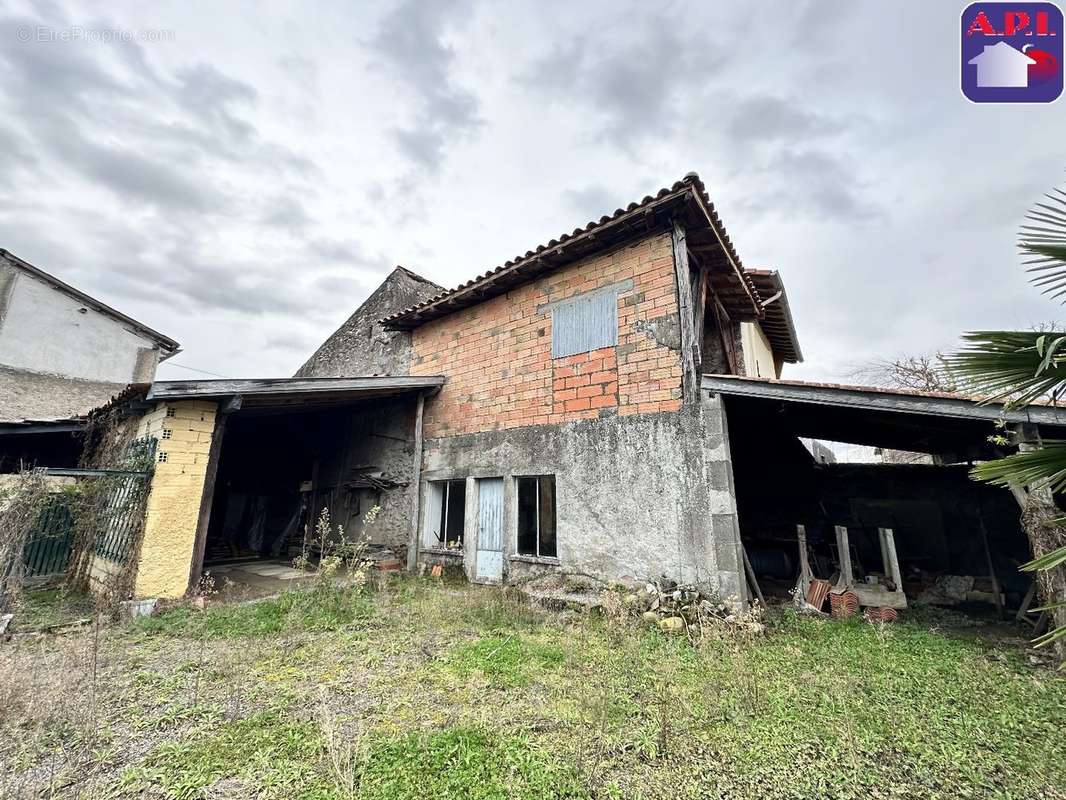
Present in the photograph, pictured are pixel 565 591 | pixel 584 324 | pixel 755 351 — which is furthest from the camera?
pixel 755 351

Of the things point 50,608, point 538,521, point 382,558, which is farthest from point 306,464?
point 538,521

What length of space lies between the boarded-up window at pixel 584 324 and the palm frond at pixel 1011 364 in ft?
14.8

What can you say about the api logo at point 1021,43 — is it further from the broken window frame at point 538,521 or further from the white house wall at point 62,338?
the white house wall at point 62,338

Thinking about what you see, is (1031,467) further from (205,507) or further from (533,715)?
(205,507)

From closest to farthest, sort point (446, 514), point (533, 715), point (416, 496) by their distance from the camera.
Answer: point (533, 715), point (446, 514), point (416, 496)

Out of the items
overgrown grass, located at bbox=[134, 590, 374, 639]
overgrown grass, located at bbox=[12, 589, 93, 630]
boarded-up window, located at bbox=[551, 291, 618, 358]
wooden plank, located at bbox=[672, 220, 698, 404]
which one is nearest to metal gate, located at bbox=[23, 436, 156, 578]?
overgrown grass, located at bbox=[12, 589, 93, 630]

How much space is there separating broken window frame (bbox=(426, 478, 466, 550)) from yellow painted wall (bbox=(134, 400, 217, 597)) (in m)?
3.98

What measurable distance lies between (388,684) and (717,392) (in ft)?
16.3

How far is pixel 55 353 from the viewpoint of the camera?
1248cm

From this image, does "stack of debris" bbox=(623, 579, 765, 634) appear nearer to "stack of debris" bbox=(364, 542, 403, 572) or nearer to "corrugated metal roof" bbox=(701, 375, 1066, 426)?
"corrugated metal roof" bbox=(701, 375, 1066, 426)

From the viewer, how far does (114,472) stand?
5.61 metres

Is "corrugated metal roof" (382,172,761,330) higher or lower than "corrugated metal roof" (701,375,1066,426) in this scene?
higher

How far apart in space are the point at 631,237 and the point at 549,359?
2.37 meters

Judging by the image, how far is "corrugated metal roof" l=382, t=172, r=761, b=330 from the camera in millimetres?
6320
